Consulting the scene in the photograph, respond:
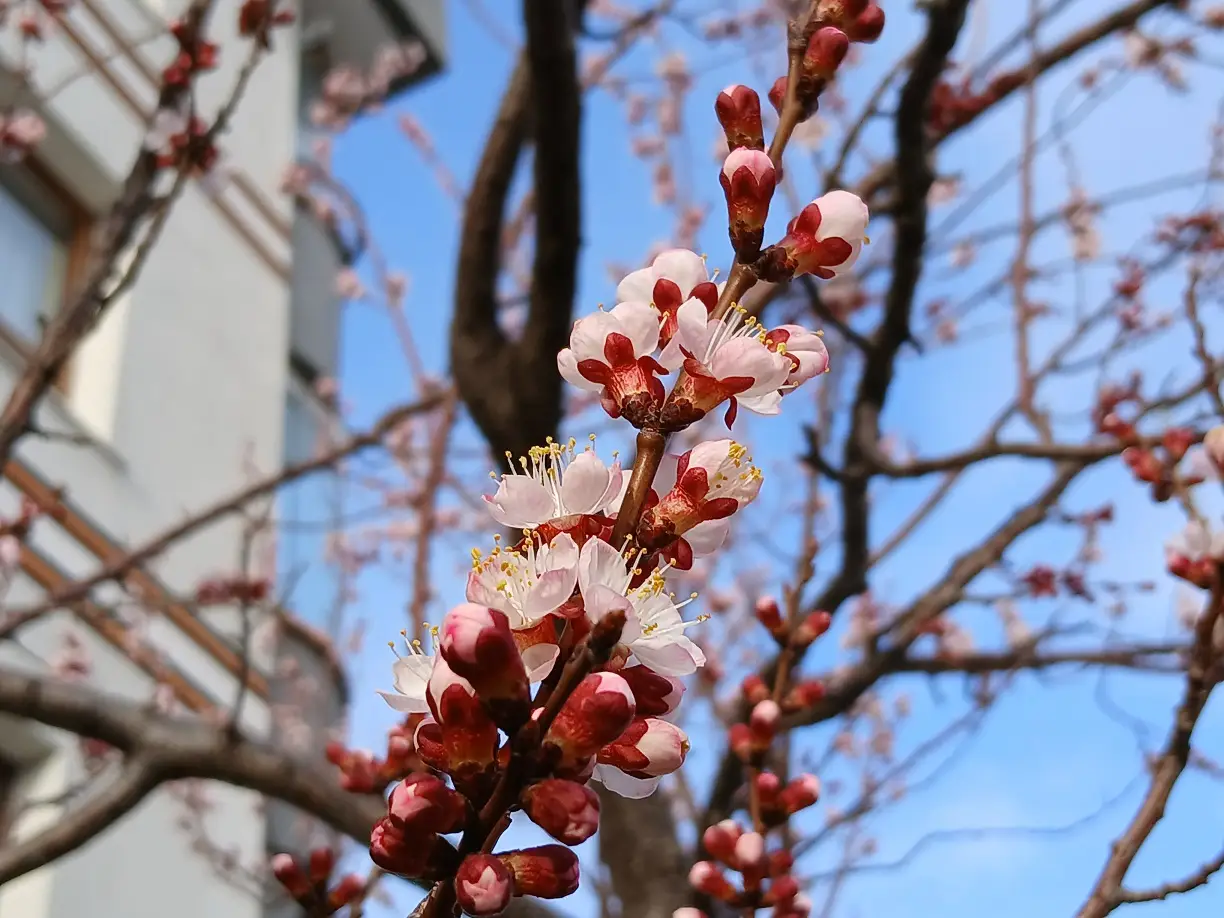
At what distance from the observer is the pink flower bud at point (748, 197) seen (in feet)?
2.26

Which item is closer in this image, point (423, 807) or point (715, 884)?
point (423, 807)

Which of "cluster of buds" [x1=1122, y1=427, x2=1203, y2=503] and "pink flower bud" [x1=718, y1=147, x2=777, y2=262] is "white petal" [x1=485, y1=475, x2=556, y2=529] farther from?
"cluster of buds" [x1=1122, y1=427, x2=1203, y2=503]

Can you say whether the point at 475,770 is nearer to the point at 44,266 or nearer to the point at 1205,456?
the point at 1205,456

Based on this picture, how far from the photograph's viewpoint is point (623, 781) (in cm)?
63

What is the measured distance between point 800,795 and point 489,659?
0.69m

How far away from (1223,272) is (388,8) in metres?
6.07

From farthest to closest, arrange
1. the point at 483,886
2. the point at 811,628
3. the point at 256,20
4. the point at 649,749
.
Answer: the point at 256,20, the point at 811,628, the point at 649,749, the point at 483,886

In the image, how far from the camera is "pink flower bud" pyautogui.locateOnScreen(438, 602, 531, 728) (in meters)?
0.51

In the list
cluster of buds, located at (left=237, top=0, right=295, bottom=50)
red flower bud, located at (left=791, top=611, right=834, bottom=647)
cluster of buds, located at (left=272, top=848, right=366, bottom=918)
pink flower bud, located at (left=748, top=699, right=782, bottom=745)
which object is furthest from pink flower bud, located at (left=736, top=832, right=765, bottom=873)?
cluster of buds, located at (left=237, top=0, right=295, bottom=50)

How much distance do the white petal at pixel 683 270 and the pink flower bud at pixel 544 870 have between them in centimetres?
35

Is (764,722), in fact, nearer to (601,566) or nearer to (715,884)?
(715,884)

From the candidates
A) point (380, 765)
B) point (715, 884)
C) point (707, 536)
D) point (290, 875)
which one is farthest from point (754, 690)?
point (707, 536)

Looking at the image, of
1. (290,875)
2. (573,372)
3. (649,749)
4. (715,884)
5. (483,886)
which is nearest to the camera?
(483,886)

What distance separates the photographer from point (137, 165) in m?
2.03
